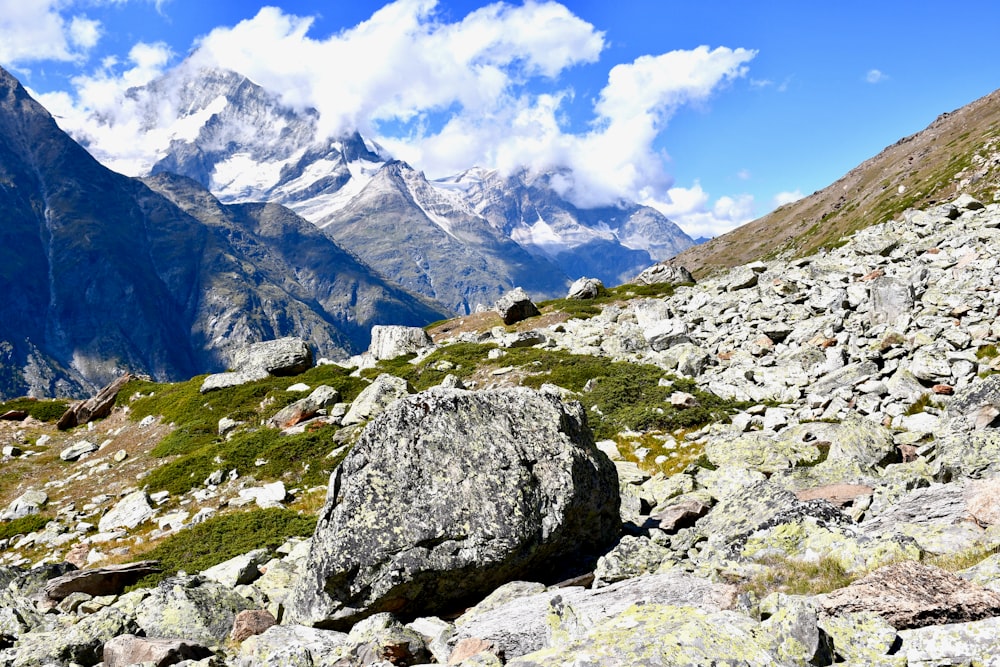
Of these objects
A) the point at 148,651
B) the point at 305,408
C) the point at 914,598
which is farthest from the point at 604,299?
the point at 914,598

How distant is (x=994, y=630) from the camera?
5246mm

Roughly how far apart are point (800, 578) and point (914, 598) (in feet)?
7.13

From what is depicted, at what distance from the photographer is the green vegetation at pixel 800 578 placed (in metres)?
7.91

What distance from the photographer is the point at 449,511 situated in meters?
11.0

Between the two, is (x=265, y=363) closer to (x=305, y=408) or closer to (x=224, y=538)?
(x=305, y=408)

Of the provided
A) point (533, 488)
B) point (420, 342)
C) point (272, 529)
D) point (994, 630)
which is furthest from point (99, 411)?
point (994, 630)

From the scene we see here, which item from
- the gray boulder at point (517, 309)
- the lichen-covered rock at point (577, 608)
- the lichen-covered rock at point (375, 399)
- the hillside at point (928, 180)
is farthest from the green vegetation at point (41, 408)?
the hillside at point (928, 180)

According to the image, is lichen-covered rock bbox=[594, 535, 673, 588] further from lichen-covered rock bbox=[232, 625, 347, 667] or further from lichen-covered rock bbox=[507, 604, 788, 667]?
lichen-covered rock bbox=[232, 625, 347, 667]

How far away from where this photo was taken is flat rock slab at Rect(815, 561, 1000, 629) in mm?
5859

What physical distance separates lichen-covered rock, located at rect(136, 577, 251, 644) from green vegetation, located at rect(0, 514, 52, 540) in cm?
1769

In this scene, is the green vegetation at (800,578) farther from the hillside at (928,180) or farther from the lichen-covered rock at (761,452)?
the hillside at (928,180)

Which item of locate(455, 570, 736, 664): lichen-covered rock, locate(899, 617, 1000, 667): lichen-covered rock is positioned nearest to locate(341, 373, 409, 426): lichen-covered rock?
locate(455, 570, 736, 664): lichen-covered rock

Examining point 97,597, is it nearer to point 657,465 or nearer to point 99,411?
point 657,465

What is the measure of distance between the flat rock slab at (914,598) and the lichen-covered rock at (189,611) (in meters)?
11.2
